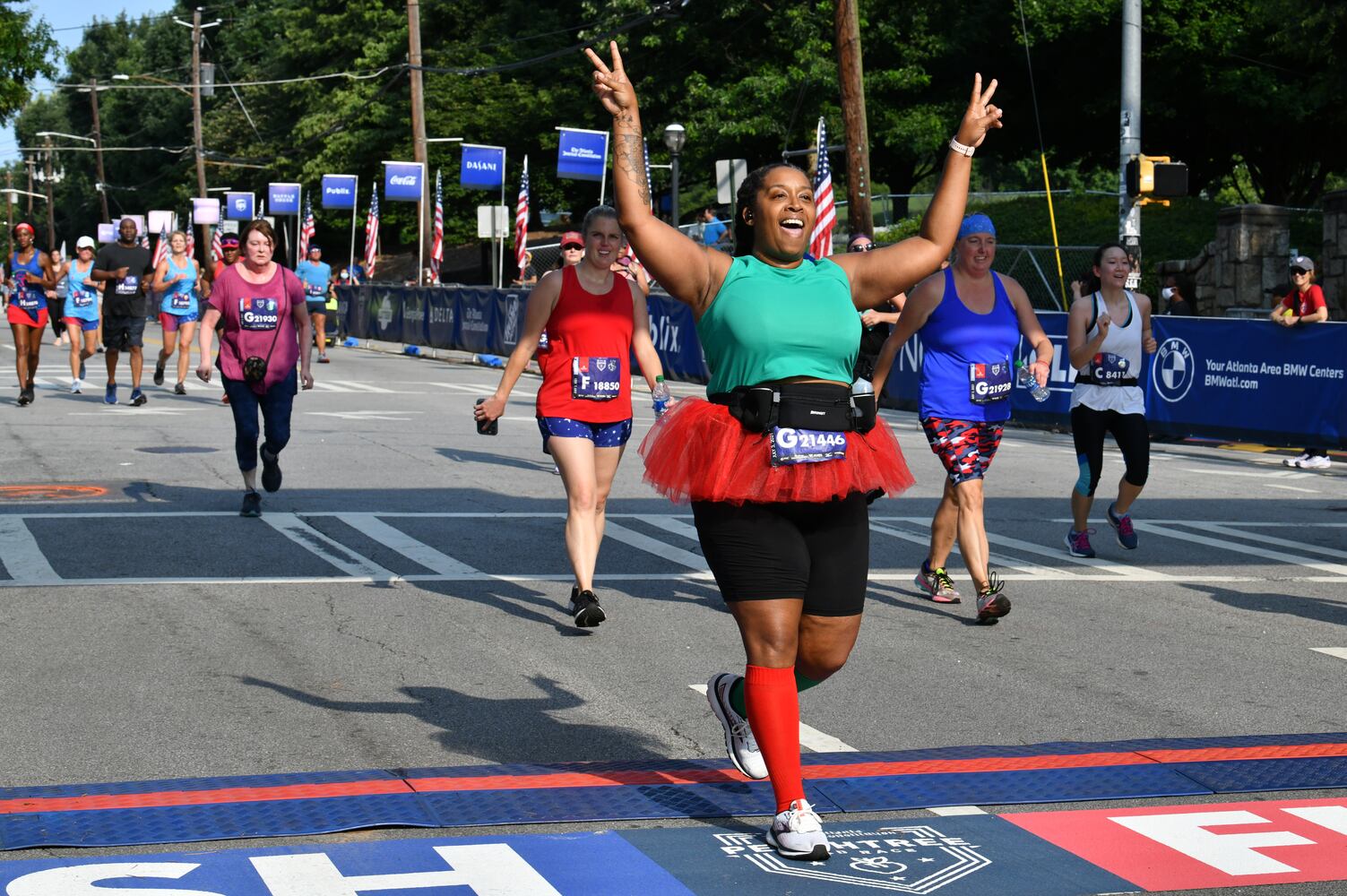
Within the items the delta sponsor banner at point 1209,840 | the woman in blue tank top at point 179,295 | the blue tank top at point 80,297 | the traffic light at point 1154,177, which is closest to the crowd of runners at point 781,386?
the delta sponsor banner at point 1209,840

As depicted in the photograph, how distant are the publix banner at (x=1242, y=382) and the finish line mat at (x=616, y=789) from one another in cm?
1133

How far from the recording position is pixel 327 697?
654cm

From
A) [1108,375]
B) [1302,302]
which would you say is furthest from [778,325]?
[1302,302]

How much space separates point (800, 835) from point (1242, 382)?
48.3 feet

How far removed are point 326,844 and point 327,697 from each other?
6.14ft

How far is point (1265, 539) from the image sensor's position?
11453 millimetres

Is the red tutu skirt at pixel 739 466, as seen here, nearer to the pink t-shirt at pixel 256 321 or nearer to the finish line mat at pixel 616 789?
the finish line mat at pixel 616 789

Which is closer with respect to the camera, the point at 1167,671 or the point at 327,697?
the point at 327,697

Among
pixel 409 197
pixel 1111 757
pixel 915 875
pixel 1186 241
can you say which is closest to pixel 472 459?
pixel 1111 757

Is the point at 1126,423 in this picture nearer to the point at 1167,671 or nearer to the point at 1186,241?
the point at 1167,671

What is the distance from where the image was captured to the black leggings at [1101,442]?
10258mm

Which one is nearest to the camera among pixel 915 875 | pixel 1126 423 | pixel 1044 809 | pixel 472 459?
pixel 915 875

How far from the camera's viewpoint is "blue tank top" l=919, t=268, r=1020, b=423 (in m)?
8.30

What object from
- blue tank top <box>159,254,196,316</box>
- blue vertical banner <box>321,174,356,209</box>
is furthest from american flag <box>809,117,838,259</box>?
blue vertical banner <box>321,174,356,209</box>
